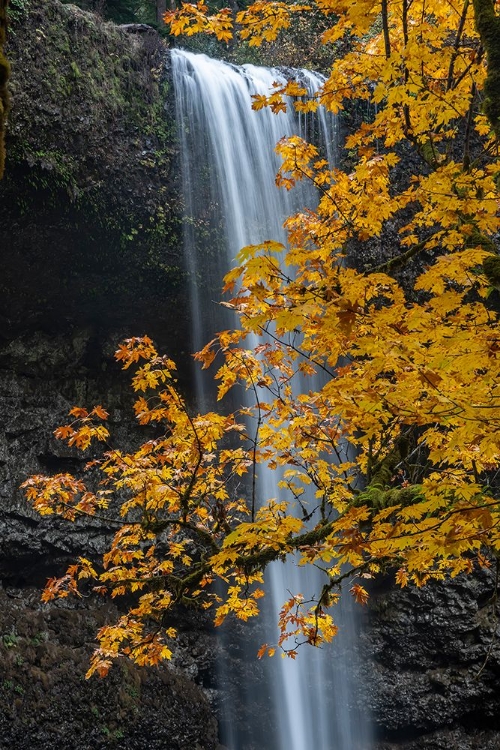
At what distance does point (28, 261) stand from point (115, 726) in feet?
21.7

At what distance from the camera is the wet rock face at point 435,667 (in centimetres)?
927

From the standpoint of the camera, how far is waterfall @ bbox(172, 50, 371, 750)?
966 centimetres

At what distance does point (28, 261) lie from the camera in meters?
9.02

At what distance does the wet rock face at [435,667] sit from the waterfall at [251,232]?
0.44m

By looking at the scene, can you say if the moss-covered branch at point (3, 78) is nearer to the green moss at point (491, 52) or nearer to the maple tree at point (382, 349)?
the maple tree at point (382, 349)

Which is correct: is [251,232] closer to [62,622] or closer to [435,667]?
[62,622]

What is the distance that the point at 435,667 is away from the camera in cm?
958

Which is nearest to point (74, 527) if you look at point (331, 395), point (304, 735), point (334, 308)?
point (304, 735)

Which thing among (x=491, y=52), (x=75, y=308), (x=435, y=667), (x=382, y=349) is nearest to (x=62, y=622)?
(x=75, y=308)

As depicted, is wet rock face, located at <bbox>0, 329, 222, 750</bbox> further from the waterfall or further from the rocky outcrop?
the waterfall

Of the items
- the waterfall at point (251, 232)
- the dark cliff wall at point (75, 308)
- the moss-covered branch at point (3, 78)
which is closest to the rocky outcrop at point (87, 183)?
the dark cliff wall at point (75, 308)

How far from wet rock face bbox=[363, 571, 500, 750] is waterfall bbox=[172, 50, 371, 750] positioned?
44cm

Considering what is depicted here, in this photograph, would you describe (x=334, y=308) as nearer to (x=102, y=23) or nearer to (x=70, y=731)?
(x=70, y=731)

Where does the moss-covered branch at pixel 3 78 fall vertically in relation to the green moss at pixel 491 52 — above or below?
below
